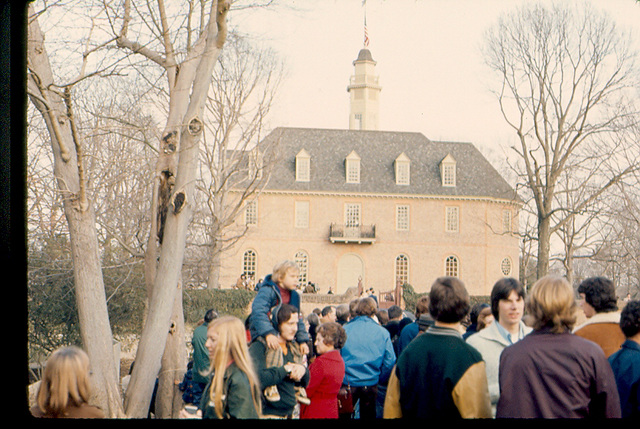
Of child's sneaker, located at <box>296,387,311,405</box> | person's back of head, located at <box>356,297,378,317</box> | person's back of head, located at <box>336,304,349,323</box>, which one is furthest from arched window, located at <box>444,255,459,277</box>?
child's sneaker, located at <box>296,387,311,405</box>

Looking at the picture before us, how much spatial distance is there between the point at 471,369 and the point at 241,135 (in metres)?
22.6

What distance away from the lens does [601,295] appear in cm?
487

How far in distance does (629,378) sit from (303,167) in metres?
43.5

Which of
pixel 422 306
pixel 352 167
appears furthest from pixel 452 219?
pixel 422 306

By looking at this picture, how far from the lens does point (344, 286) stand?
155ft

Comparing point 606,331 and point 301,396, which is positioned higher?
point 606,331

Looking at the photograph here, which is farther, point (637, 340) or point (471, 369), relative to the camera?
point (637, 340)

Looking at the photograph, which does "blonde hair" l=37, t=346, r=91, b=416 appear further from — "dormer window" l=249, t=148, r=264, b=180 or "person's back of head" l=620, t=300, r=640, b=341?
"dormer window" l=249, t=148, r=264, b=180

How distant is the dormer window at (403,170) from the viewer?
157 ft

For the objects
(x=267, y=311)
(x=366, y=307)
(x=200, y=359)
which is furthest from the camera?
(x=200, y=359)

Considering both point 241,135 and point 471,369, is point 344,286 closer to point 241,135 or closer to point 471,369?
point 241,135

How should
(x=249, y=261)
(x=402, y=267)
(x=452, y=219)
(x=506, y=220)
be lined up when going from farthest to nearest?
(x=452, y=219), (x=402, y=267), (x=506, y=220), (x=249, y=261)

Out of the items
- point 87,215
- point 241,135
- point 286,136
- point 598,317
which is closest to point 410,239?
point 286,136

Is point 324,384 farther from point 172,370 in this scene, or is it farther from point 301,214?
point 301,214
